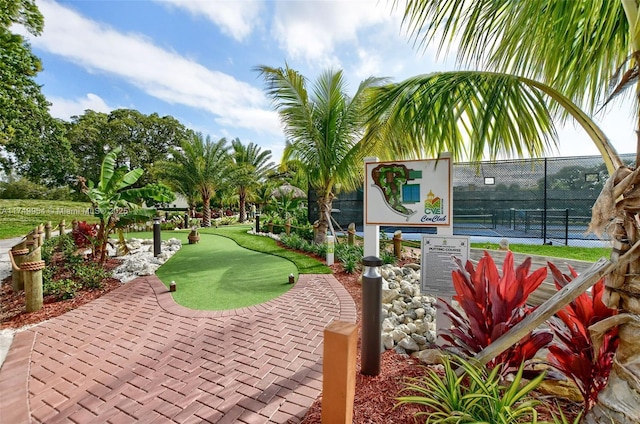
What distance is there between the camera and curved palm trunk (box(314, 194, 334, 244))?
9734mm

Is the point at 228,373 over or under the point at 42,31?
under

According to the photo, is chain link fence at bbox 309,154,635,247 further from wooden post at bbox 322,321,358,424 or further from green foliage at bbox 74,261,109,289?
green foliage at bbox 74,261,109,289

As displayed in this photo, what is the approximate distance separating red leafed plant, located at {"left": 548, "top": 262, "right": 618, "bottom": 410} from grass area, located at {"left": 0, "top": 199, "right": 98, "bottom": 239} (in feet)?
83.8

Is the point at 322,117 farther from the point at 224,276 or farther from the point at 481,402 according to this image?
the point at 481,402

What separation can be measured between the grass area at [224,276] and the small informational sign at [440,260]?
3.16m

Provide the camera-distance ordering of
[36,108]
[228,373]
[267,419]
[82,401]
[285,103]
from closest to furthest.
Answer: [267,419] < [82,401] < [228,373] < [285,103] < [36,108]

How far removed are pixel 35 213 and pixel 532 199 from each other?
108 ft

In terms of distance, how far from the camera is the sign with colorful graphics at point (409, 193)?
3.82 meters

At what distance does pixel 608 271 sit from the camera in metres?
1.81

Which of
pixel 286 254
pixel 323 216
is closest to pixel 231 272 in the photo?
pixel 286 254

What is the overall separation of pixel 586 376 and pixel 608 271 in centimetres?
84

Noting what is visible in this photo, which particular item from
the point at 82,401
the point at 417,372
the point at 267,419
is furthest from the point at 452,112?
the point at 82,401

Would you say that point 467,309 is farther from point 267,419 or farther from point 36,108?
point 36,108

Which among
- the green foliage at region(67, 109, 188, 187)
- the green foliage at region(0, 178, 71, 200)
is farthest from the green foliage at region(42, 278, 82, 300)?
the green foliage at region(0, 178, 71, 200)
